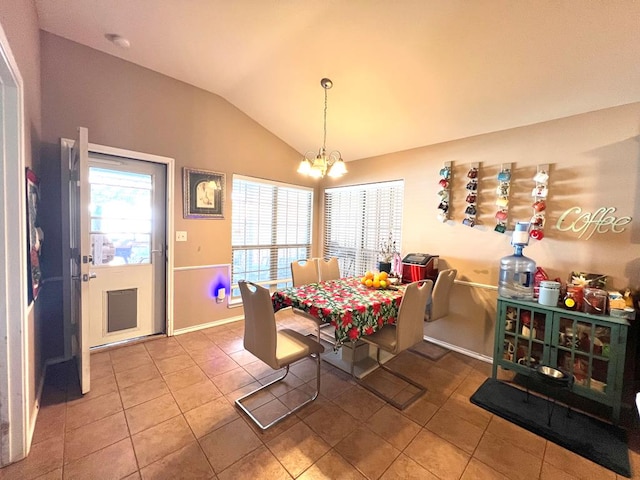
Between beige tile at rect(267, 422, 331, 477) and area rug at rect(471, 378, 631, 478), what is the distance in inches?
52.9

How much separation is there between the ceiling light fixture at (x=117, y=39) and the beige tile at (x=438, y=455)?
3978 millimetres

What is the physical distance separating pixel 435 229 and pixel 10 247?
3.54 metres

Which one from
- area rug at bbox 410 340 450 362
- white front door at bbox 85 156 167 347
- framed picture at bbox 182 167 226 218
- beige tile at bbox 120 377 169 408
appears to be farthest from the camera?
framed picture at bbox 182 167 226 218

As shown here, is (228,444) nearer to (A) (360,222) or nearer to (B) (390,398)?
(B) (390,398)

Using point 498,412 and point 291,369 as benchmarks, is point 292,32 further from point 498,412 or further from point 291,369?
point 498,412

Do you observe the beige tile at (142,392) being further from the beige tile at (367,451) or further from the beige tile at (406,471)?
the beige tile at (406,471)

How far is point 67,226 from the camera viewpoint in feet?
8.28

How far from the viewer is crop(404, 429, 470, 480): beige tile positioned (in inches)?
60.9

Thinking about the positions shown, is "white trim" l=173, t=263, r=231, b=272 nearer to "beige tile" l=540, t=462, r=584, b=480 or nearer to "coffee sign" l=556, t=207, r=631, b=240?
"beige tile" l=540, t=462, r=584, b=480

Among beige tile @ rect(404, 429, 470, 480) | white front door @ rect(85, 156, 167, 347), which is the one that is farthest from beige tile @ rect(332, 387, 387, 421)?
white front door @ rect(85, 156, 167, 347)

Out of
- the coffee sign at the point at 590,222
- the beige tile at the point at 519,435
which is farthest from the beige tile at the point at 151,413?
the coffee sign at the point at 590,222

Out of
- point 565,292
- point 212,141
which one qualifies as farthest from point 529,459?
point 212,141

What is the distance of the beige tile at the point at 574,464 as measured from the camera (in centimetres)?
154

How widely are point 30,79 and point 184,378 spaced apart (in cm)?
258
